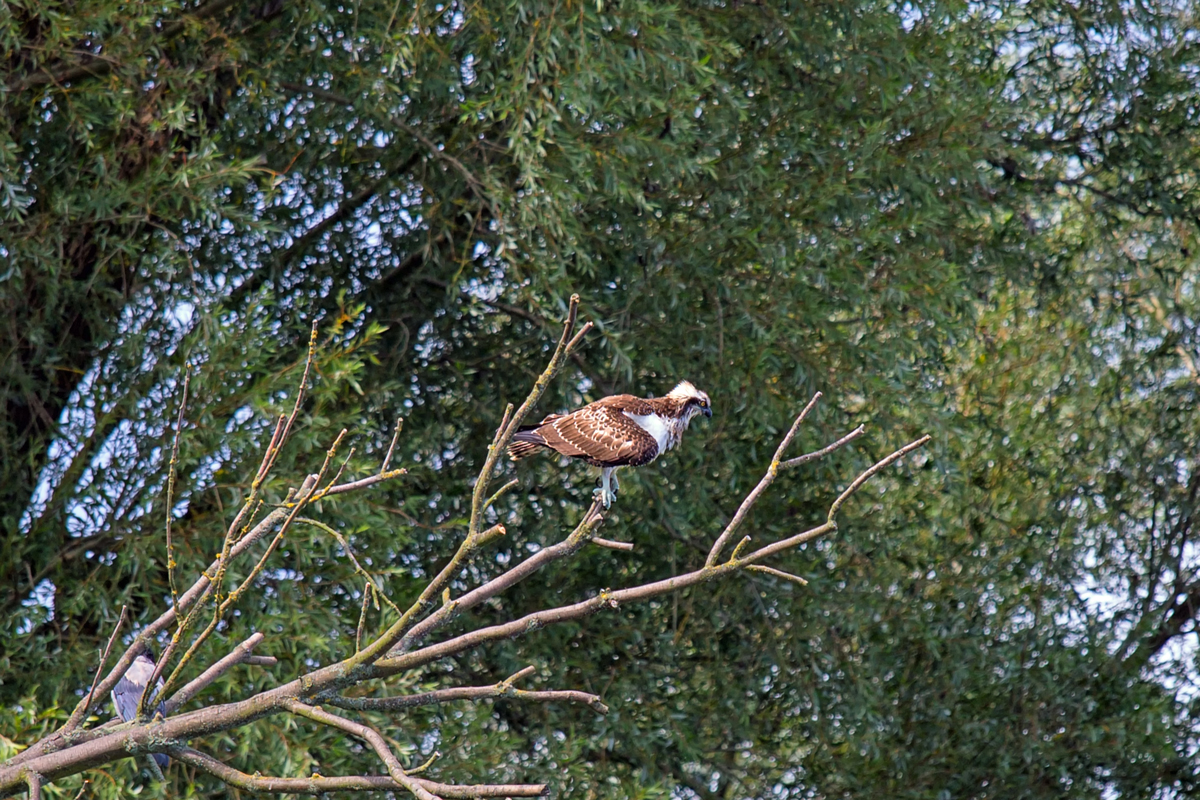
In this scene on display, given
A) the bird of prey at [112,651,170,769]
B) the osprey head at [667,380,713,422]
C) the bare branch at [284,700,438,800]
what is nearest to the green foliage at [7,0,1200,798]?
the bird of prey at [112,651,170,769]

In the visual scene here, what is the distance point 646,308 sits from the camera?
7234mm

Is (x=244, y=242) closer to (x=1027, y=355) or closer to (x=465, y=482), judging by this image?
(x=465, y=482)

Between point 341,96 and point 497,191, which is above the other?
point 341,96

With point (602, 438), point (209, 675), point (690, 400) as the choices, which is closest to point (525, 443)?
point (602, 438)

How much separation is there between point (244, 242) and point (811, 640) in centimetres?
372

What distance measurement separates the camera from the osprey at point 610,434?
470 centimetres

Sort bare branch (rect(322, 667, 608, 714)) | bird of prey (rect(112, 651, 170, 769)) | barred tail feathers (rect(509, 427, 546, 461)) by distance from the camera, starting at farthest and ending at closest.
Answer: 1. bird of prey (rect(112, 651, 170, 769))
2. barred tail feathers (rect(509, 427, 546, 461))
3. bare branch (rect(322, 667, 608, 714))

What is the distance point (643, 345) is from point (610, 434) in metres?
2.47

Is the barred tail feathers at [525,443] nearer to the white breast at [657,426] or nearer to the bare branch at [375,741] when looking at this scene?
the white breast at [657,426]

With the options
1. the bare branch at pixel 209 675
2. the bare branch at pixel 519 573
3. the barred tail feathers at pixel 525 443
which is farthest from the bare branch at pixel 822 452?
the barred tail feathers at pixel 525 443

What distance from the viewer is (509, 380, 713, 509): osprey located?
470 centimetres

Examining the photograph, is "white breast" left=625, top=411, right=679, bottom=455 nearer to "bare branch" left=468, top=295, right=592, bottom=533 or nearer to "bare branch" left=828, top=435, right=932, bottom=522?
"bare branch" left=468, top=295, right=592, bottom=533

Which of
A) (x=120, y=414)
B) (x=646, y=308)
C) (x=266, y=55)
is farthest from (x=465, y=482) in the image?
(x=266, y=55)

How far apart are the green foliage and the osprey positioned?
Answer: 1.50 metres
